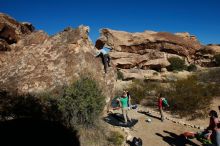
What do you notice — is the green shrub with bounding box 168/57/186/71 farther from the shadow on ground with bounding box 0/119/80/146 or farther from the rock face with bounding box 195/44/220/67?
the shadow on ground with bounding box 0/119/80/146

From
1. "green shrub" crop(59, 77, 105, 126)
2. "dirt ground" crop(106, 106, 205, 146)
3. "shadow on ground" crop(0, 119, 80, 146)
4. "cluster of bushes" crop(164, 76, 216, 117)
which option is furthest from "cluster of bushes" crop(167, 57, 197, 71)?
"shadow on ground" crop(0, 119, 80, 146)

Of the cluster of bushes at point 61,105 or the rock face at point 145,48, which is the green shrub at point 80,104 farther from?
the rock face at point 145,48

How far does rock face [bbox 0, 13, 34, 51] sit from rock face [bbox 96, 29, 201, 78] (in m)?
23.7

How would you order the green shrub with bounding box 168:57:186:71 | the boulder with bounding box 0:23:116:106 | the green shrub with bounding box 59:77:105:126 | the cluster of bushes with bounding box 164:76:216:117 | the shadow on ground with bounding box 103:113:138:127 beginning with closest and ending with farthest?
1. the green shrub with bounding box 59:77:105:126
2. the boulder with bounding box 0:23:116:106
3. the shadow on ground with bounding box 103:113:138:127
4. the cluster of bushes with bounding box 164:76:216:117
5. the green shrub with bounding box 168:57:186:71

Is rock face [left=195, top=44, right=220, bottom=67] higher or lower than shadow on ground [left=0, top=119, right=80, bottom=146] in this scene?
higher

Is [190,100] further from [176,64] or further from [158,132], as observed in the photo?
[176,64]

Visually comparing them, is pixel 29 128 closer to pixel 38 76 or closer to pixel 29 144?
pixel 29 144

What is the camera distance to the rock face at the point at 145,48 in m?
36.7

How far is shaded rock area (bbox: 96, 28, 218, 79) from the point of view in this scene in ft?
120

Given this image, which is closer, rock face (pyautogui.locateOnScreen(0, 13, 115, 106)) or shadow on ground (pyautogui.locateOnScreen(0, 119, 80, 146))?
shadow on ground (pyautogui.locateOnScreen(0, 119, 80, 146))

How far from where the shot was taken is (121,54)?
127 ft

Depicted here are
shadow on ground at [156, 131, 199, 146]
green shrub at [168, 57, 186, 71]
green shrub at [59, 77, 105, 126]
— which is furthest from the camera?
green shrub at [168, 57, 186, 71]

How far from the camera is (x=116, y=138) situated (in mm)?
9320

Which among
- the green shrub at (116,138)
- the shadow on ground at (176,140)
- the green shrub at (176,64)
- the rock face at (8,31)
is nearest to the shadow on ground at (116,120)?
the shadow on ground at (176,140)
